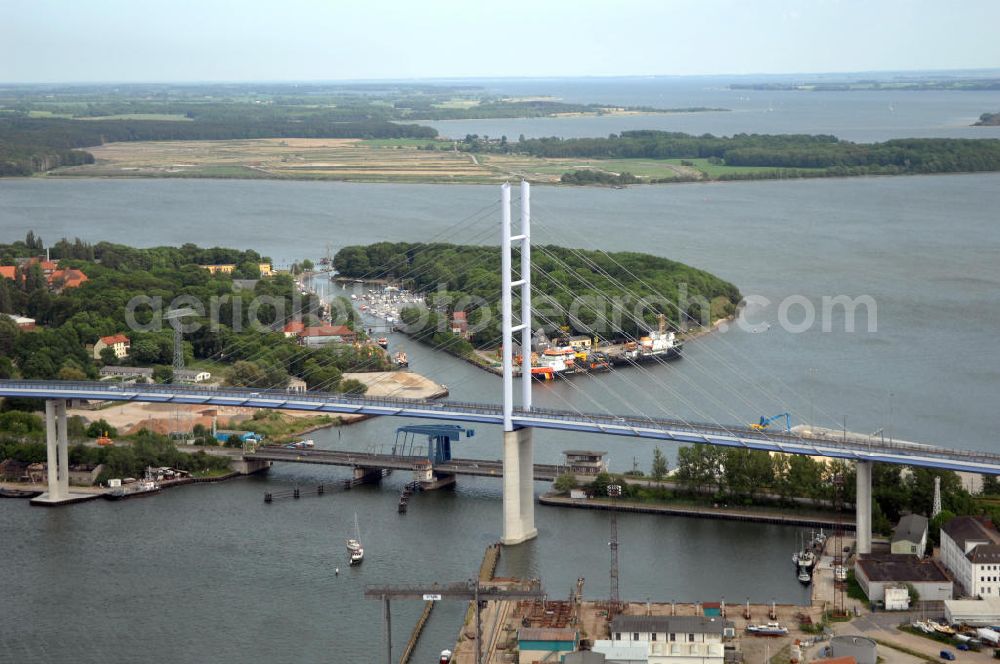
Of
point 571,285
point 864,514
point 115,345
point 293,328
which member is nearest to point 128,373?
point 115,345

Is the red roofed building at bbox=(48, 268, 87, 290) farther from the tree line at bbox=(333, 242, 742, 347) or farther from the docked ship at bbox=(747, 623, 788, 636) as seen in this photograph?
the docked ship at bbox=(747, 623, 788, 636)

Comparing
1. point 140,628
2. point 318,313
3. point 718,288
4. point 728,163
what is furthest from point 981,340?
point 728,163

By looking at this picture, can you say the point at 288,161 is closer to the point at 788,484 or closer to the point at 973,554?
the point at 788,484

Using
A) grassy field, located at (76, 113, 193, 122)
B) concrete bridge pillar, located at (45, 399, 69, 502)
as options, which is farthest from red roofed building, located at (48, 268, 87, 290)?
grassy field, located at (76, 113, 193, 122)

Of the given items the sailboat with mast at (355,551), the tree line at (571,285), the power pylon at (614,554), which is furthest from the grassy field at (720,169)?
the sailboat with mast at (355,551)

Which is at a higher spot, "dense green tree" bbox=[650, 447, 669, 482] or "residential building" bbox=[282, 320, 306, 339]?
"residential building" bbox=[282, 320, 306, 339]

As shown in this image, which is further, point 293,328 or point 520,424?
point 293,328

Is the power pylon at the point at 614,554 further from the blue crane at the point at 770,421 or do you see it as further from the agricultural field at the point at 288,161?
the agricultural field at the point at 288,161
